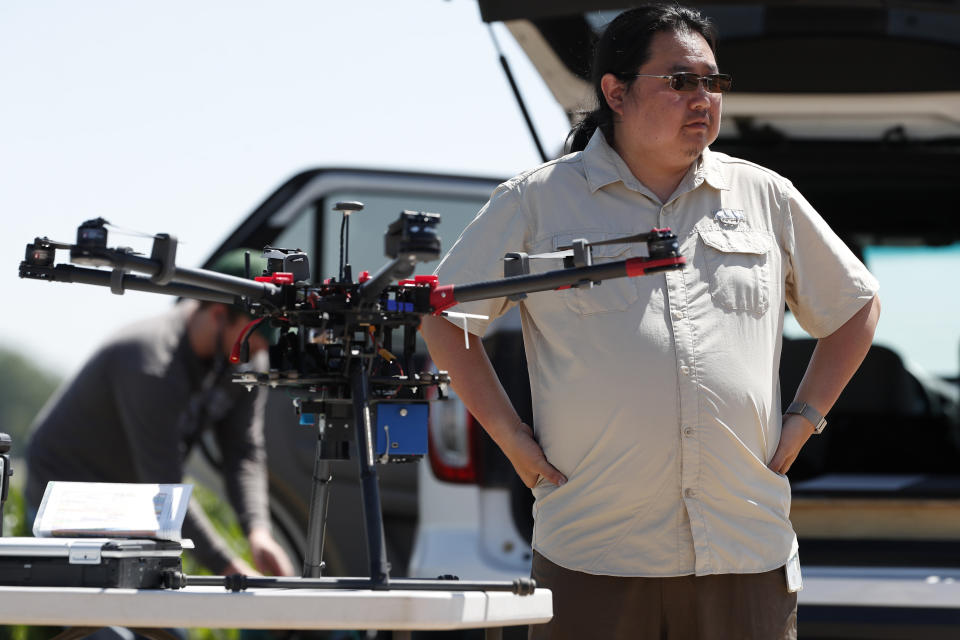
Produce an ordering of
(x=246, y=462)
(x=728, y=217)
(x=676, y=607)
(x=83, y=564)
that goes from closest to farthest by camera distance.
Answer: (x=83, y=564) → (x=676, y=607) → (x=728, y=217) → (x=246, y=462)

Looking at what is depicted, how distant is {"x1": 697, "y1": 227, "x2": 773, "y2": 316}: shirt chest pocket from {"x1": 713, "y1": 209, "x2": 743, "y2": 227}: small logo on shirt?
0.7 inches

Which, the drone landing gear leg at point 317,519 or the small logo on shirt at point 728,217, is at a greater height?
the small logo on shirt at point 728,217

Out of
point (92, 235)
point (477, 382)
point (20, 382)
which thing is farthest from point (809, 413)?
point (20, 382)


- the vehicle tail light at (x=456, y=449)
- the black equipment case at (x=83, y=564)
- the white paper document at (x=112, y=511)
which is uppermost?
the vehicle tail light at (x=456, y=449)

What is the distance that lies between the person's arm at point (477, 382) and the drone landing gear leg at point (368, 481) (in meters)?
0.61

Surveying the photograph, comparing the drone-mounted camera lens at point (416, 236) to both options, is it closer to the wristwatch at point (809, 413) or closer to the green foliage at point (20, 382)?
the wristwatch at point (809, 413)

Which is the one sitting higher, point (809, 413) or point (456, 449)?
point (809, 413)

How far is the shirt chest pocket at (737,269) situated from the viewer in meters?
2.24

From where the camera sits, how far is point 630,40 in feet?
8.03

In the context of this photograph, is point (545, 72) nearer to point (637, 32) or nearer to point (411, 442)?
point (637, 32)

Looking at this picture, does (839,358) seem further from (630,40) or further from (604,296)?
(630,40)

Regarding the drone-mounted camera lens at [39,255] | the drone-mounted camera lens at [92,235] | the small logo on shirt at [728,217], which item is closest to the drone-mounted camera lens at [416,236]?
the drone-mounted camera lens at [92,235]

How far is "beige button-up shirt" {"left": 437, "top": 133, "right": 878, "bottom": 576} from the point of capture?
7.18ft

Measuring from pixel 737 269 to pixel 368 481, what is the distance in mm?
926
